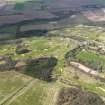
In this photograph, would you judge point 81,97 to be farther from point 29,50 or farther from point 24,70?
point 29,50

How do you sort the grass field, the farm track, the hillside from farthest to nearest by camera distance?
1. the hillside
2. the grass field
3. the farm track

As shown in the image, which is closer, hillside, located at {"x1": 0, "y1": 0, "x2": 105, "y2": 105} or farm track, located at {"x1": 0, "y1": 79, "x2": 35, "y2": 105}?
farm track, located at {"x1": 0, "y1": 79, "x2": 35, "y2": 105}

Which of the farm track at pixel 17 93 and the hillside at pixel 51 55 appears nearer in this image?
the farm track at pixel 17 93

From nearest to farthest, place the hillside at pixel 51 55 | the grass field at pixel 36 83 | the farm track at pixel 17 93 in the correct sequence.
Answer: the farm track at pixel 17 93, the grass field at pixel 36 83, the hillside at pixel 51 55

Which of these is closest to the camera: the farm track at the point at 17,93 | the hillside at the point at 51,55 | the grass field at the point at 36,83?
the farm track at the point at 17,93

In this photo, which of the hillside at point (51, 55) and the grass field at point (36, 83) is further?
the hillside at point (51, 55)

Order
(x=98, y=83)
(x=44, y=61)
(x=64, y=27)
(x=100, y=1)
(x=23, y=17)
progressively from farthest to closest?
(x=100, y=1) < (x=23, y=17) < (x=64, y=27) < (x=44, y=61) < (x=98, y=83)

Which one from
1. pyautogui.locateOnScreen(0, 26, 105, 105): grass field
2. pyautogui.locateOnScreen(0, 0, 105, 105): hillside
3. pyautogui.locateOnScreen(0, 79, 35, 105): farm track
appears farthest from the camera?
pyautogui.locateOnScreen(0, 0, 105, 105): hillside

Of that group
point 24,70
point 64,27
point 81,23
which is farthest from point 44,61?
point 81,23

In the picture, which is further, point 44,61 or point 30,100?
point 44,61

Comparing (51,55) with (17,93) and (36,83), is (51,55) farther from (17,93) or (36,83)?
(17,93)

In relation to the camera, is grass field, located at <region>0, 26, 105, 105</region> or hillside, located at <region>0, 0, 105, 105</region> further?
hillside, located at <region>0, 0, 105, 105</region>
